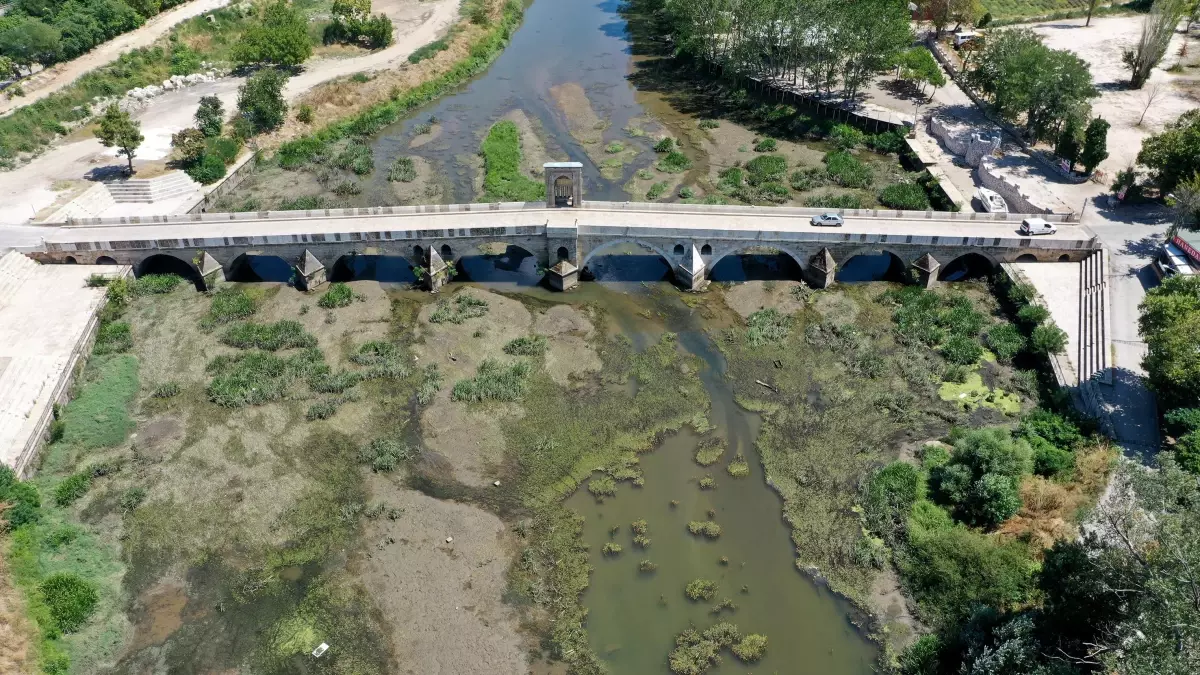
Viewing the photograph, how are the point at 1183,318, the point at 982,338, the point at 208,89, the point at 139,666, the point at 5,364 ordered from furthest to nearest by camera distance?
the point at 208,89 < the point at 982,338 < the point at 5,364 < the point at 1183,318 < the point at 139,666

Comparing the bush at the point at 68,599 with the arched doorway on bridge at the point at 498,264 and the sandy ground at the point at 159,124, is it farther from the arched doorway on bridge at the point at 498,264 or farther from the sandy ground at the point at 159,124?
the sandy ground at the point at 159,124

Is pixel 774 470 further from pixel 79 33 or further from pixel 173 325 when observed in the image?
pixel 79 33

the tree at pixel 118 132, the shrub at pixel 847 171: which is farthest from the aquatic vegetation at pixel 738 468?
the tree at pixel 118 132

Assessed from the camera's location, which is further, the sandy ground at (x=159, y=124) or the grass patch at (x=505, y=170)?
the grass patch at (x=505, y=170)

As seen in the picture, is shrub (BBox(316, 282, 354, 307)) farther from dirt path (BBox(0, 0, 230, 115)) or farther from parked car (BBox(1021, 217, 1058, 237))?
dirt path (BBox(0, 0, 230, 115))

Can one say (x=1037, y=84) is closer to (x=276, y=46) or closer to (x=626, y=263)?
(x=626, y=263)

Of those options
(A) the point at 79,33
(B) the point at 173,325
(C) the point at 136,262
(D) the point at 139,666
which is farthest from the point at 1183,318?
(A) the point at 79,33

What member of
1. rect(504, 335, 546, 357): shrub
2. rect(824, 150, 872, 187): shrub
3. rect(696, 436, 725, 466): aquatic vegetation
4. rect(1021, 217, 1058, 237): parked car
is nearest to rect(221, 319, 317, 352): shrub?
rect(504, 335, 546, 357): shrub
